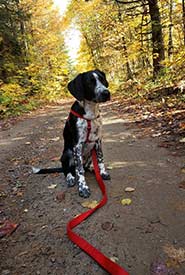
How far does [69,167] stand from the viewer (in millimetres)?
4066

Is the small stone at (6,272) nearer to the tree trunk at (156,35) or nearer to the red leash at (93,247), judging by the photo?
the red leash at (93,247)

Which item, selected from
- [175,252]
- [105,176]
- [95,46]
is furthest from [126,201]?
[95,46]

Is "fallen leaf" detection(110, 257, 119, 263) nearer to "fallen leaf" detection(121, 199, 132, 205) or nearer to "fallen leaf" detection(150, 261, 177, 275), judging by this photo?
"fallen leaf" detection(150, 261, 177, 275)

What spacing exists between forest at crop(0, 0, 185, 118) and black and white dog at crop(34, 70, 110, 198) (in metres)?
Result: 4.76

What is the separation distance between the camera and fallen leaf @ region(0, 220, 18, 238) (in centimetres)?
304

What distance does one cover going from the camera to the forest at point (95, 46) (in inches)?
432

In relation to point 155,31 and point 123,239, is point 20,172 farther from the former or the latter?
point 155,31

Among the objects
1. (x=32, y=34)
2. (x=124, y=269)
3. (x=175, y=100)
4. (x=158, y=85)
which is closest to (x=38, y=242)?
(x=124, y=269)

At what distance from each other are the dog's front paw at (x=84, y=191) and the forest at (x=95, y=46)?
516cm

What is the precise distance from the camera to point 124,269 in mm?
2266

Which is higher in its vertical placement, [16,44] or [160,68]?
[16,44]

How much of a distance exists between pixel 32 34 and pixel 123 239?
2412 centimetres

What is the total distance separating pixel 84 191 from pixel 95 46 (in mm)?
26881

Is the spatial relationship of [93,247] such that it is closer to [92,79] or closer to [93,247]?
[93,247]
